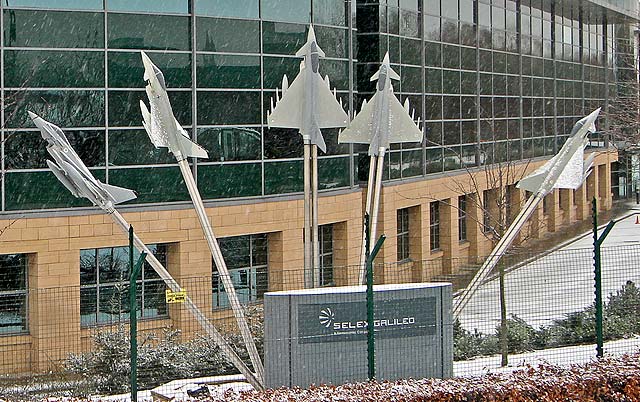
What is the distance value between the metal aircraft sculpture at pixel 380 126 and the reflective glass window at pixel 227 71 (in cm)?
530

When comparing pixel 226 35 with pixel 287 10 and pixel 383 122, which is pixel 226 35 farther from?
pixel 383 122

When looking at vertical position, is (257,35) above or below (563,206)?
above

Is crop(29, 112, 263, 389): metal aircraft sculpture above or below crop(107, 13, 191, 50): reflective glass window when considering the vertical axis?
below

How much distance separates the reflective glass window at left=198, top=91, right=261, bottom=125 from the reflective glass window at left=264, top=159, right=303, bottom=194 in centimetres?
118

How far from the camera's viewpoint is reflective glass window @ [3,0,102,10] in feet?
72.8

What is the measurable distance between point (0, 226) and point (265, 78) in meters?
7.10

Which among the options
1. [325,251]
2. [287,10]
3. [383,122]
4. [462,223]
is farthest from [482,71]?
[383,122]

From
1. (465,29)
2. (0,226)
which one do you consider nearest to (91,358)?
(0,226)

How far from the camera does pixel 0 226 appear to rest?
21891mm

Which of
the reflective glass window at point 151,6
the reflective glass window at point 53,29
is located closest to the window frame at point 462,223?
the reflective glass window at point 151,6

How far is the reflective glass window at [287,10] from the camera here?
26.0 metres

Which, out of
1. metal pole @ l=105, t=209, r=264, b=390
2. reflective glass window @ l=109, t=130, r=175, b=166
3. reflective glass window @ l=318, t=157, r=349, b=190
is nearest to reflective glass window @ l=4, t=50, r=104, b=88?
reflective glass window @ l=109, t=130, r=175, b=166

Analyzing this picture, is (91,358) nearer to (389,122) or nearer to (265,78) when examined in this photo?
(389,122)

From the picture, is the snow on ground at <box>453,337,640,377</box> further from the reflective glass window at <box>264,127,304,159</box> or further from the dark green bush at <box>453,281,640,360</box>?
the reflective glass window at <box>264,127,304,159</box>
